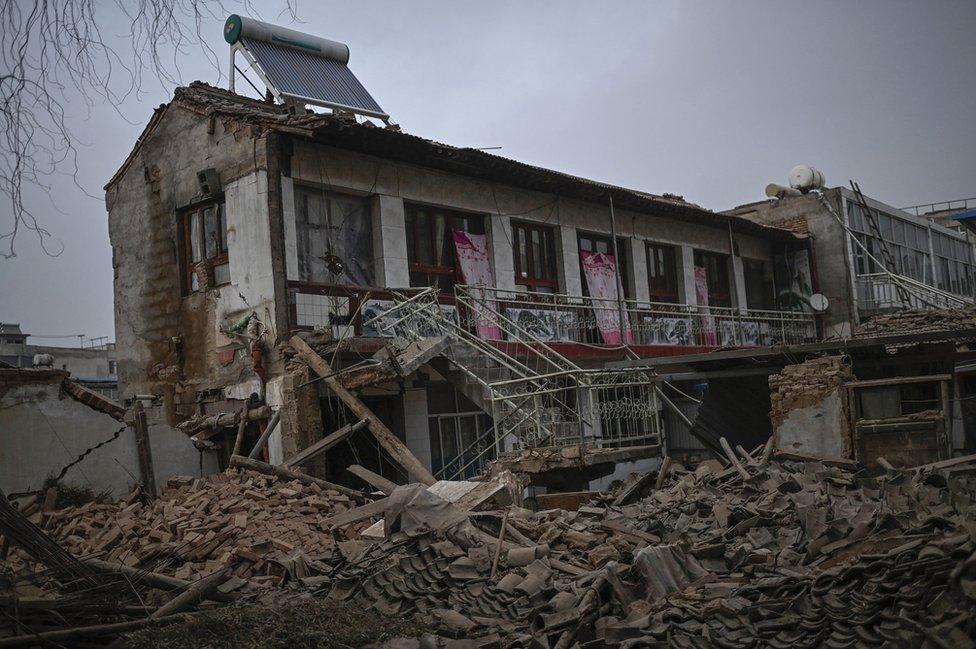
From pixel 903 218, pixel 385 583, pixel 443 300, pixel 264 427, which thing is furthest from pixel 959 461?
pixel 903 218

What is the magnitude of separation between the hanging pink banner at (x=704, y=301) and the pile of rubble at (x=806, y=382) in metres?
9.04

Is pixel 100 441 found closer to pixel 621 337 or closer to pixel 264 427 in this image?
pixel 264 427

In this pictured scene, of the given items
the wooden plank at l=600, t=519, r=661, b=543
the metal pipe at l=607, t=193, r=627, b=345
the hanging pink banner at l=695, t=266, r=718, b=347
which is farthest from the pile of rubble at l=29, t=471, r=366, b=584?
the hanging pink banner at l=695, t=266, r=718, b=347

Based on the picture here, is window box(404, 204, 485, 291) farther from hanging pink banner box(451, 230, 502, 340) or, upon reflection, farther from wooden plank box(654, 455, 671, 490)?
wooden plank box(654, 455, 671, 490)

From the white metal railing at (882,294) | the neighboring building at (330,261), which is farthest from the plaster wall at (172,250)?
the white metal railing at (882,294)

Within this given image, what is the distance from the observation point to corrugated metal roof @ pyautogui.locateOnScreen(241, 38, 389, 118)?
16.2 meters

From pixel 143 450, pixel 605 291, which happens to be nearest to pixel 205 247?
pixel 143 450

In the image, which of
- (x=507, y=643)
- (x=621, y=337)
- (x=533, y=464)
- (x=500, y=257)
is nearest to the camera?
(x=507, y=643)

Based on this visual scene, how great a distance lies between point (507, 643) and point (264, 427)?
8.31 meters

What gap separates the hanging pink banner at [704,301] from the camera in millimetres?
23516

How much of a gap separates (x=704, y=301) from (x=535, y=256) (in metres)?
6.77

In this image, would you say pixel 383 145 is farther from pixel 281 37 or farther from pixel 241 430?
pixel 241 430

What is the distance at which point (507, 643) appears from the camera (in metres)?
7.47

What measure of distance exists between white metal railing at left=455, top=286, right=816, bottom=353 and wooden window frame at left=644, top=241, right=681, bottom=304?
374 millimetres
